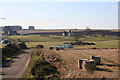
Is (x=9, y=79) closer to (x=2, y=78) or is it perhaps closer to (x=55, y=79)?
(x=2, y=78)

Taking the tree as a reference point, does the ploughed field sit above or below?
below

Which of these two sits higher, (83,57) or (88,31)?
(88,31)

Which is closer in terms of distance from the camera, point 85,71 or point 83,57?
point 85,71

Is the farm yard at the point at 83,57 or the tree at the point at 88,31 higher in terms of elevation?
the tree at the point at 88,31

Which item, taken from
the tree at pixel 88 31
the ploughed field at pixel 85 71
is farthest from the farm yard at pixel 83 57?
the tree at pixel 88 31

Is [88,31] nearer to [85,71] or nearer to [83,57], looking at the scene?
[83,57]

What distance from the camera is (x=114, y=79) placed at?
17922 millimetres

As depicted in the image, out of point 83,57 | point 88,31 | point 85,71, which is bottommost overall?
point 83,57

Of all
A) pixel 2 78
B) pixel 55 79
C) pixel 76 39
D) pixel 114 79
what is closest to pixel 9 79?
pixel 2 78

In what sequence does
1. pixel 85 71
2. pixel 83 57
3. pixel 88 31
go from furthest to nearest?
pixel 88 31 < pixel 83 57 < pixel 85 71

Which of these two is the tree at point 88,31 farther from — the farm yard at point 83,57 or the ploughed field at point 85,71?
the ploughed field at point 85,71

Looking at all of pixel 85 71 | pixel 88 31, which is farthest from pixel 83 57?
pixel 88 31

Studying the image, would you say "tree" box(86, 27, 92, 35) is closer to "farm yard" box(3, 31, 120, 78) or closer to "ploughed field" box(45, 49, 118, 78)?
"farm yard" box(3, 31, 120, 78)

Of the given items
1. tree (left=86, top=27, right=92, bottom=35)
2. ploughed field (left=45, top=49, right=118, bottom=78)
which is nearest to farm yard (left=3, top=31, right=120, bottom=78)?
ploughed field (left=45, top=49, right=118, bottom=78)
